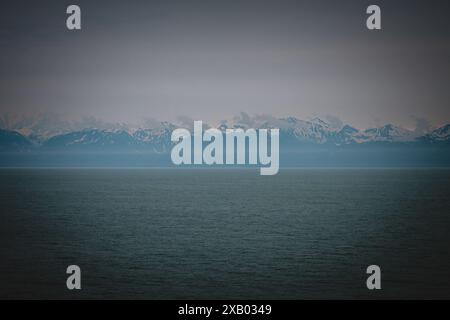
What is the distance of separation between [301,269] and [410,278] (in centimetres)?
943

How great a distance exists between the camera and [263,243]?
70.0 m

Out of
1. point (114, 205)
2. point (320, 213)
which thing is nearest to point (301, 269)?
point (320, 213)

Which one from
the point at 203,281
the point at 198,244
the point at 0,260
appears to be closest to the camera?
the point at 203,281

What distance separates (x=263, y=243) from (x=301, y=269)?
746 inches

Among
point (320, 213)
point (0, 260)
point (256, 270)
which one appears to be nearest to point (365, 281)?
point (256, 270)
